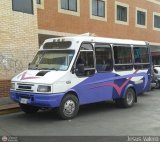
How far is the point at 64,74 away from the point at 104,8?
51.2 feet

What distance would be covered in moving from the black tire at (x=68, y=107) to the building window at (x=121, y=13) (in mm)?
16903

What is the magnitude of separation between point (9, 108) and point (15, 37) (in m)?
3.69

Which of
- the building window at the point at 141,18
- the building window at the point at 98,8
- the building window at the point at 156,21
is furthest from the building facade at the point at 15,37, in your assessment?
the building window at the point at 156,21

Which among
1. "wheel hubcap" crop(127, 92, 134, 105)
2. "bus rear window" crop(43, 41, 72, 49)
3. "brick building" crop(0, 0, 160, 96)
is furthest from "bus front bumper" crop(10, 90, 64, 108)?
"wheel hubcap" crop(127, 92, 134, 105)

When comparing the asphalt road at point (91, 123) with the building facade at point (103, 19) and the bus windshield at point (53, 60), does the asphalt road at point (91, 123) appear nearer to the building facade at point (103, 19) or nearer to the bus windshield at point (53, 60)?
the bus windshield at point (53, 60)

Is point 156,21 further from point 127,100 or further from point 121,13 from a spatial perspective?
point 127,100

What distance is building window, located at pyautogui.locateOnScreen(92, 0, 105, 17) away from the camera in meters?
23.9

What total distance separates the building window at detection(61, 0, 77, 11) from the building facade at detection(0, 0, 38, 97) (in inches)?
254

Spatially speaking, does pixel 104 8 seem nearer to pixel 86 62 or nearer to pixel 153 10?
pixel 153 10

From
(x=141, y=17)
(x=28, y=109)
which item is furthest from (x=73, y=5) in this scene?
(x=28, y=109)

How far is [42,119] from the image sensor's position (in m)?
10.5

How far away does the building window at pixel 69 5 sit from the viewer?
69.6ft

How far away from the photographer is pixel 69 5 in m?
21.7

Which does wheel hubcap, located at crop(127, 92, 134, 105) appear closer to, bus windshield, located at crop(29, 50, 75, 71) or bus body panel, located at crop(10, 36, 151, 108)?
bus body panel, located at crop(10, 36, 151, 108)
